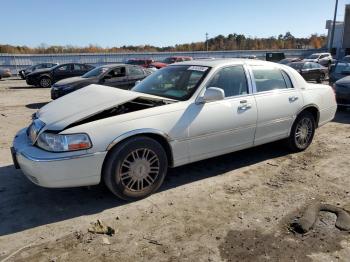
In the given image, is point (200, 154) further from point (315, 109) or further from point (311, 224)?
point (315, 109)

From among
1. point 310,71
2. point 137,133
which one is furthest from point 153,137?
point 310,71

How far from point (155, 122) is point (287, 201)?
184 centimetres

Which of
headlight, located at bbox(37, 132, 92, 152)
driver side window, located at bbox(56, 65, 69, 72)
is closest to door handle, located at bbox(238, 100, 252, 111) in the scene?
headlight, located at bbox(37, 132, 92, 152)

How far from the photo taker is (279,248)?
10.9 ft

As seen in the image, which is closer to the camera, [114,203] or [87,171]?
[87,171]

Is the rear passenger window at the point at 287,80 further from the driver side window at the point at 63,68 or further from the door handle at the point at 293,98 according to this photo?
the driver side window at the point at 63,68

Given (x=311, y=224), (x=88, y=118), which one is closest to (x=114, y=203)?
(x=88, y=118)

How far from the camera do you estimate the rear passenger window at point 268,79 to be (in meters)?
5.32

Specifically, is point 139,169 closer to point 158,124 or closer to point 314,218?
point 158,124

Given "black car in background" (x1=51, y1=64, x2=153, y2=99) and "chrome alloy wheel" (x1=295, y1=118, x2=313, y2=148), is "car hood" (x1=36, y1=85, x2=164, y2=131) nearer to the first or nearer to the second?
"chrome alloy wheel" (x1=295, y1=118, x2=313, y2=148)

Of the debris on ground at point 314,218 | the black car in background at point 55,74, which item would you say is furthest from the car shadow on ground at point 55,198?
the black car in background at point 55,74

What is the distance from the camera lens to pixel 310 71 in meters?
19.6

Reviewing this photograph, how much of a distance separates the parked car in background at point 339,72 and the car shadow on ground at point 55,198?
337 inches

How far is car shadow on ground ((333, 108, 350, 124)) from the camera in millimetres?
8898
